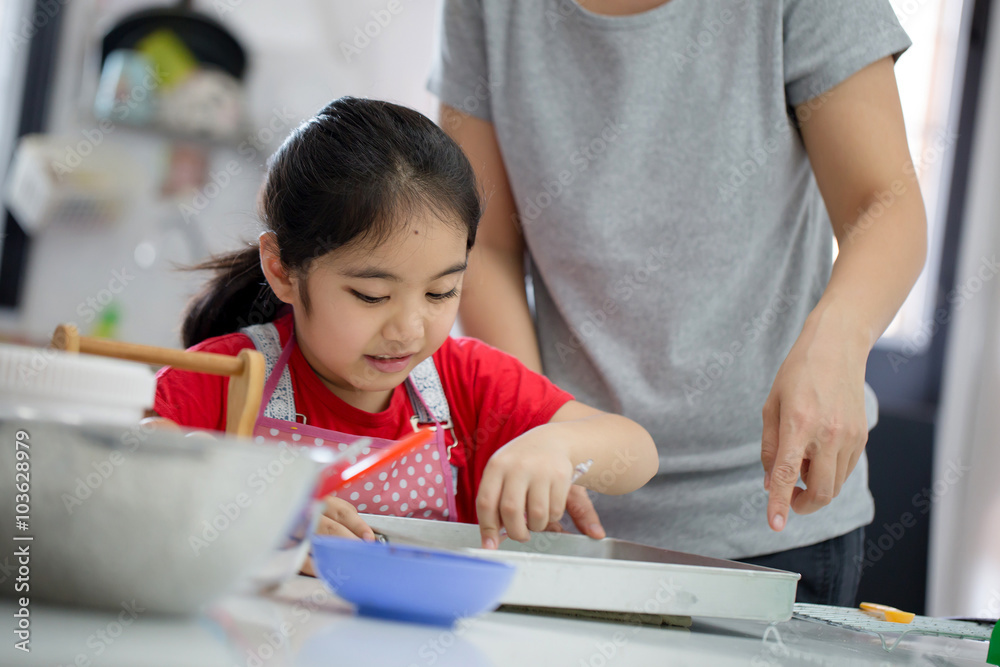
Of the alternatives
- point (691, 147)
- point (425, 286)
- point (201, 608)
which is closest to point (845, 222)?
point (691, 147)

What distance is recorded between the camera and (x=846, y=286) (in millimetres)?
828

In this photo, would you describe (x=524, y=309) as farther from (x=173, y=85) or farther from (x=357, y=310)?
(x=173, y=85)

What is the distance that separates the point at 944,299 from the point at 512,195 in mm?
1730

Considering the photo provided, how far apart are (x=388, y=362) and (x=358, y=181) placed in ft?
0.62

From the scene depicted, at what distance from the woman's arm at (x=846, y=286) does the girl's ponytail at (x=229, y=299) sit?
628mm

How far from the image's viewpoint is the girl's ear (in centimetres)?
97

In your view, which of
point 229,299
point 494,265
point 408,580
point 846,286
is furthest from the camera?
point 494,265
